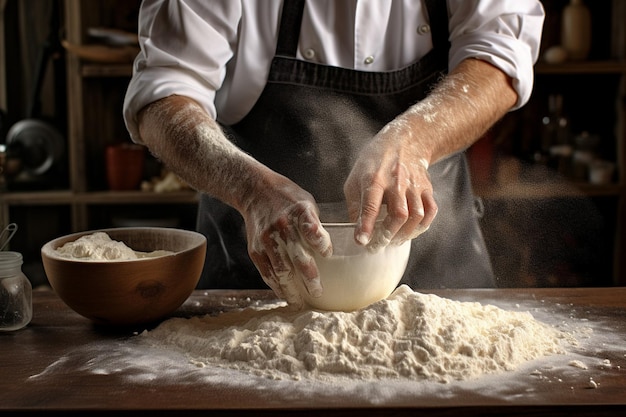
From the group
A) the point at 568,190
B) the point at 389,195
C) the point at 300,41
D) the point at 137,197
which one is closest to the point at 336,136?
the point at 300,41

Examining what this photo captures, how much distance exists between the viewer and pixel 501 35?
4.70 feet

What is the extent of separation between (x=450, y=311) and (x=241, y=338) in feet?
0.92

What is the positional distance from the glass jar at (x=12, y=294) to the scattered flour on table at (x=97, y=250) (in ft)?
0.22

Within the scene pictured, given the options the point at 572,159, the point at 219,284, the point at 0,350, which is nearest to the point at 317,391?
the point at 0,350

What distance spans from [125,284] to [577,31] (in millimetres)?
2165

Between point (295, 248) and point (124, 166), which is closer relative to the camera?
point (295, 248)

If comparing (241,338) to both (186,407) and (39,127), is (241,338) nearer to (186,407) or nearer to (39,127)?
(186,407)

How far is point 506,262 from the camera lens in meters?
1.64

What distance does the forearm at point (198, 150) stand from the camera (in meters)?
1.13

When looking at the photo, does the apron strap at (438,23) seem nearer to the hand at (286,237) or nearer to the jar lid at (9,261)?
the hand at (286,237)

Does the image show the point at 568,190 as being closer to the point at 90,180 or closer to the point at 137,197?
the point at 137,197

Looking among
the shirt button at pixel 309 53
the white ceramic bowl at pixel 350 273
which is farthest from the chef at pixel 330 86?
the white ceramic bowl at pixel 350 273

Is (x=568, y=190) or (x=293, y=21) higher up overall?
(x=293, y=21)

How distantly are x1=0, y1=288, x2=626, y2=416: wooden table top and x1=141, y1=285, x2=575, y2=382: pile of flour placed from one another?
0.03 m
